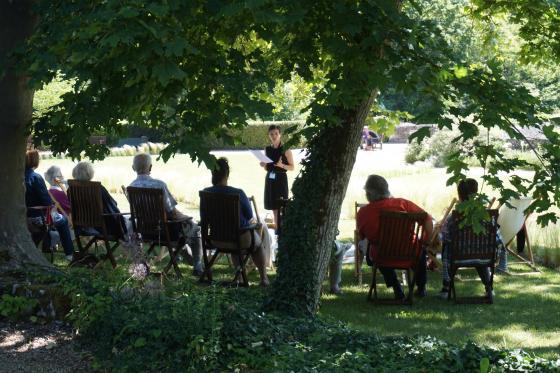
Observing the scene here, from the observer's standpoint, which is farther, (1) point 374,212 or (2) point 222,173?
(2) point 222,173

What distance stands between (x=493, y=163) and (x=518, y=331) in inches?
92.2

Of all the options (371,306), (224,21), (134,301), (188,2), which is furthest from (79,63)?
(371,306)

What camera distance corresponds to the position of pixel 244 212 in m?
9.47

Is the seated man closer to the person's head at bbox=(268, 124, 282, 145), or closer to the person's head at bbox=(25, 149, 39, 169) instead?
the person's head at bbox=(268, 124, 282, 145)

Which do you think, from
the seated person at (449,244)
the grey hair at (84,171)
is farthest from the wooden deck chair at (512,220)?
the grey hair at (84,171)

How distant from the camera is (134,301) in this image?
618 centimetres

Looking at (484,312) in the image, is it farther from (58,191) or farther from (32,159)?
(58,191)

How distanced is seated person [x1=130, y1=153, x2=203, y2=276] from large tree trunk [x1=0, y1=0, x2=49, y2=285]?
2.08 m

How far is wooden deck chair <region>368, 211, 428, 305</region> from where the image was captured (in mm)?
8938

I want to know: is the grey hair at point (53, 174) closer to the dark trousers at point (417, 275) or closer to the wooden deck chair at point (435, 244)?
the dark trousers at point (417, 275)

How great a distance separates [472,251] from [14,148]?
442cm

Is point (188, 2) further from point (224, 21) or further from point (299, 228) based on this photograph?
point (299, 228)

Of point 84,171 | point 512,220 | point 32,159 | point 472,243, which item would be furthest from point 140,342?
point 512,220

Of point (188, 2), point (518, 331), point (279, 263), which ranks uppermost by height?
point (188, 2)
